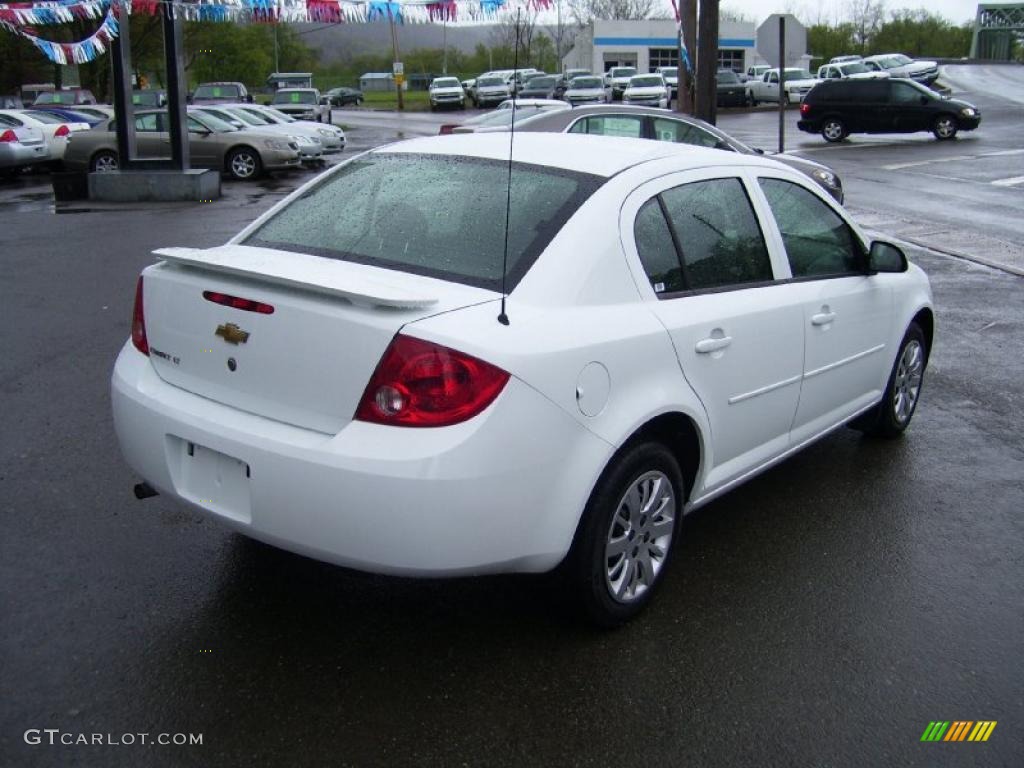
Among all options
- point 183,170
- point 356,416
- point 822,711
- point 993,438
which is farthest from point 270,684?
point 183,170

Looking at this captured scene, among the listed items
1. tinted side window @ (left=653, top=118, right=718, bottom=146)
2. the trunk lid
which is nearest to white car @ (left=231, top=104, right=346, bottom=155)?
tinted side window @ (left=653, top=118, right=718, bottom=146)

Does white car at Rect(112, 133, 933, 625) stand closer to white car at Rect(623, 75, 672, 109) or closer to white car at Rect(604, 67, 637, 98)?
white car at Rect(623, 75, 672, 109)

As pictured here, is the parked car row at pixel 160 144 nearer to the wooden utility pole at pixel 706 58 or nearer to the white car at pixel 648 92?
the wooden utility pole at pixel 706 58

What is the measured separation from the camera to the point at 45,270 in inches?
430

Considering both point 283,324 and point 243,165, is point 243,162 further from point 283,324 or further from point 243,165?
point 283,324

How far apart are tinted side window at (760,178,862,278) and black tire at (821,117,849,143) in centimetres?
2705

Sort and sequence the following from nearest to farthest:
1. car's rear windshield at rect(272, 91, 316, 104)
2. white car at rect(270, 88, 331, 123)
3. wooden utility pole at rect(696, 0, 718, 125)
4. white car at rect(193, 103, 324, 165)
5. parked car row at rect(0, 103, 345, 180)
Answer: wooden utility pole at rect(696, 0, 718, 125) → parked car row at rect(0, 103, 345, 180) → white car at rect(193, 103, 324, 165) → white car at rect(270, 88, 331, 123) → car's rear windshield at rect(272, 91, 316, 104)

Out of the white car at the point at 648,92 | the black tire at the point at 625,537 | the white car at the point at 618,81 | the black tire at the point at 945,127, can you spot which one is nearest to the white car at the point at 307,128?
the white car at the point at 648,92

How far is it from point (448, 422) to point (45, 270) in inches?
364

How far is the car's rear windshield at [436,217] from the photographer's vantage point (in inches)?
142

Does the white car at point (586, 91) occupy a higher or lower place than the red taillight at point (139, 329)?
higher

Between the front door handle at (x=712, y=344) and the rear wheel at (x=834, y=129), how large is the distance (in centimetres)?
2848

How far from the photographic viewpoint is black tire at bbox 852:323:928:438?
554 cm

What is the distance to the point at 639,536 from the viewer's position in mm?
3703
